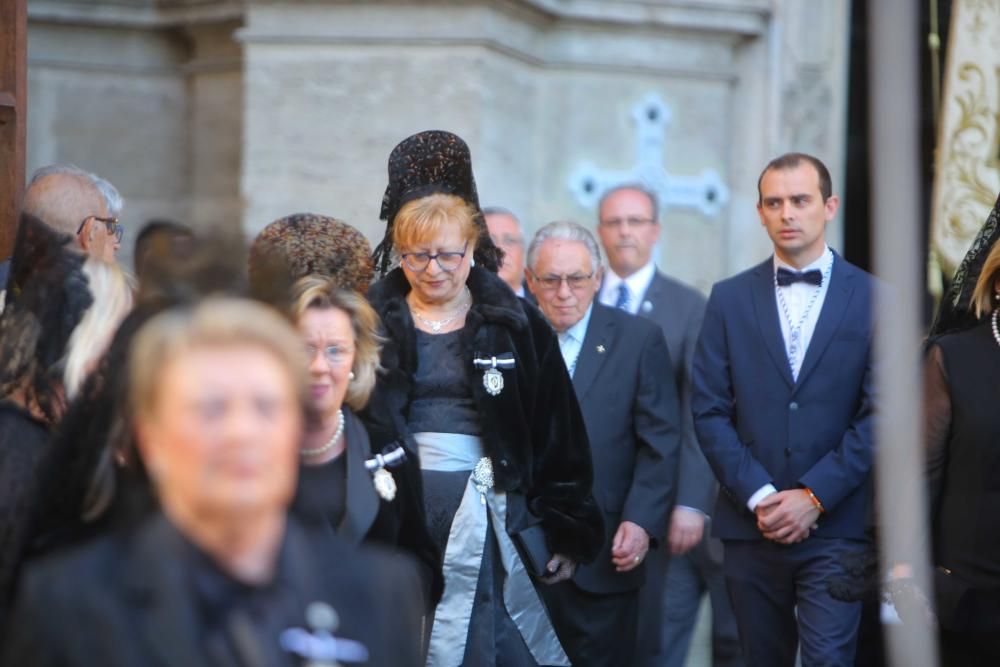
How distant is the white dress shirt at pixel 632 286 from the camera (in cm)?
716

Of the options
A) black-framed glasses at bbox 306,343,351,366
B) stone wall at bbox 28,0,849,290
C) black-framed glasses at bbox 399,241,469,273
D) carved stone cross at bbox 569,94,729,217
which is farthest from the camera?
carved stone cross at bbox 569,94,729,217

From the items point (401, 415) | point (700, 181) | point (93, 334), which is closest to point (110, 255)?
point (401, 415)

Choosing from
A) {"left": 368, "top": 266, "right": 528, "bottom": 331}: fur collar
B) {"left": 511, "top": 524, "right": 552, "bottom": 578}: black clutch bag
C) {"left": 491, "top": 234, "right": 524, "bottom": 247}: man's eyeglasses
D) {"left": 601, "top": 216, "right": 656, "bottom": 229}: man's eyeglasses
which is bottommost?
{"left": 511, "top": 524, "right": 552, "bottom": 578}: black clutch bag

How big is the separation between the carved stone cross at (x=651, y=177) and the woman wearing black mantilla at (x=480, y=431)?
3.12 meters

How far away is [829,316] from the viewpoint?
5816 millimetres

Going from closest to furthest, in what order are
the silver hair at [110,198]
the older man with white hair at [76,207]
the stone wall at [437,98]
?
1. the older man with white hair at [76,207]
2. the silver hair at [110,198]
3. the stone wall at [437,98]

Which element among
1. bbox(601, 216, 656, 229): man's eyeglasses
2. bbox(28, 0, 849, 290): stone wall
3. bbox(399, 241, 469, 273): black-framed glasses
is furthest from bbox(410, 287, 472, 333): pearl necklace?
bbox(28, 0, 849, 290): stone wall

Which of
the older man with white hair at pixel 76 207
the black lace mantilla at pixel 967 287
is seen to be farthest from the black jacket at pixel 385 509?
the black lace mantilla at pixel 967 287

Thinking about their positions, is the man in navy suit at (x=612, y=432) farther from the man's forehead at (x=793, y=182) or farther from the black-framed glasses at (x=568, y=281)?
the man's forehead at (x=793, y=182)

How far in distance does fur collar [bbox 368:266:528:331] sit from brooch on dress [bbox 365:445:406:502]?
942 millimetres

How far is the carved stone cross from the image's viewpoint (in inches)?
336

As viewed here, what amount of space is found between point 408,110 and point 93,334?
427 cm

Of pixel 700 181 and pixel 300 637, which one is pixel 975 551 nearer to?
pixel 300 637

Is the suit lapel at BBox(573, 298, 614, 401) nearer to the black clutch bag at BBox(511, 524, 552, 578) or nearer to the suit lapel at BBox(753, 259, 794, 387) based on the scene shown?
the suit lapel at BBox(753, 259, 794, 387)
